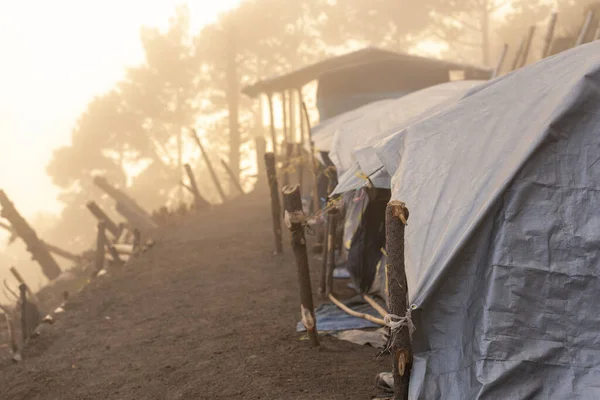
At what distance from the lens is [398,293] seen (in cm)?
409

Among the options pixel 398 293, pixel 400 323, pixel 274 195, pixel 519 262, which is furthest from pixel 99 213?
pixel 519 262

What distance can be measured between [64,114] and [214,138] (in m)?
66.6

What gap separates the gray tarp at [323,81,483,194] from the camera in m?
5.92

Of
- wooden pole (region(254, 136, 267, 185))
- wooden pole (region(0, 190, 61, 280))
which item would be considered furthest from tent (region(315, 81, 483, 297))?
wooden pole (region(254, 136, 267, 185))

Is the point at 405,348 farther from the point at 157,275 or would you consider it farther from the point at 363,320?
the point at 157,275

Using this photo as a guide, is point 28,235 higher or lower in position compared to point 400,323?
higher

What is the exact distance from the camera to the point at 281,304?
8.01 meters

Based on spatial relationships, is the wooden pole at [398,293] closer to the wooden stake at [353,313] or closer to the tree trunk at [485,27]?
the wooden stake at [353,313]

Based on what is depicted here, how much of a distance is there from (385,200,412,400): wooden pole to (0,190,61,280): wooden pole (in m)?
12.9

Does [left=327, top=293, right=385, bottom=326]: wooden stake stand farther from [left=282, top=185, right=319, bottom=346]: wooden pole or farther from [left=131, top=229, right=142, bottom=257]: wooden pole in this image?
[left=131, top=229, right=142, bottom=257]: wooden pole

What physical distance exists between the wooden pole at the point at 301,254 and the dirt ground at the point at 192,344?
0.88 feet

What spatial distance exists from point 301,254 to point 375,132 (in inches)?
100

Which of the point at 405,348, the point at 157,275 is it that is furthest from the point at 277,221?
the point at 405,348

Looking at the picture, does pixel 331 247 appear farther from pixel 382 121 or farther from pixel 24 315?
pixel 24 315
